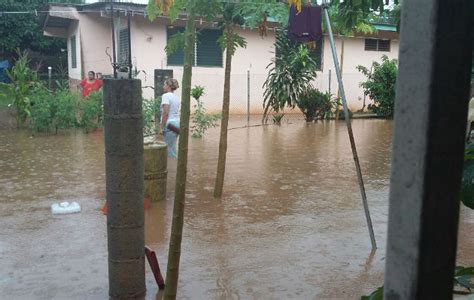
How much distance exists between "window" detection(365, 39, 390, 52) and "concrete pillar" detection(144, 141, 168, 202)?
17.6 metres

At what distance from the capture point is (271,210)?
6.68 meters

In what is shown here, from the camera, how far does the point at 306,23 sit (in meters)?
6.20

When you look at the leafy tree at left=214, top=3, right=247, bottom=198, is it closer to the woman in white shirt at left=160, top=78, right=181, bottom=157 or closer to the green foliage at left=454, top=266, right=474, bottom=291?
the woman in white shirt at left=160, top=78, right=181, bottom=157

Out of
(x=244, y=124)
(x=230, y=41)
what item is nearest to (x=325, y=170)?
(x=230, y=41)

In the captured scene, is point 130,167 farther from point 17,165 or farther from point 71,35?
point 71,35

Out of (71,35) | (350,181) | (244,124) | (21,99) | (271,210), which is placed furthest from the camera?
(71,35)

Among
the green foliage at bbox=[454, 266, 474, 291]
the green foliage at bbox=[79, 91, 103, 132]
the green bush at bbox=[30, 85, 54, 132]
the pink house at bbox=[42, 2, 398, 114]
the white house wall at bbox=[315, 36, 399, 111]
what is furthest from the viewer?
the white house wall at bbox=[315, 36, 399, 111]

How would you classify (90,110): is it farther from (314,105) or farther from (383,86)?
(383,86)

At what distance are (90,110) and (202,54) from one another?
22.0ft

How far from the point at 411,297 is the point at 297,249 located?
163 inches

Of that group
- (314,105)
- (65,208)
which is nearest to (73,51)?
(314,105)

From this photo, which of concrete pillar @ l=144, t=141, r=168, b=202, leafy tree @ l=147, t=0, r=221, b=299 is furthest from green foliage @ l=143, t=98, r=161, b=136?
leafy tree @ l=147, t=0, r=221, b=299

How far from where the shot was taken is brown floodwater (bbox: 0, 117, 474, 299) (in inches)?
173

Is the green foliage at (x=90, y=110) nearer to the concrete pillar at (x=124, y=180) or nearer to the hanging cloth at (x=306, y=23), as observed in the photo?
the hanging cloth at (x=306, y=23)
